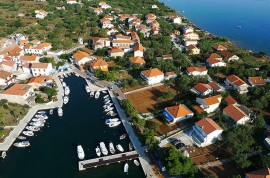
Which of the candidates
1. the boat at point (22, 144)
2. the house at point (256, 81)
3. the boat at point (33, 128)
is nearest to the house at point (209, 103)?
the house at point (256, 81)

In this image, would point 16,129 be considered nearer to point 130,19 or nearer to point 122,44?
point 122,44

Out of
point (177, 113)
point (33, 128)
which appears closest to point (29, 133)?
point (33, 128)

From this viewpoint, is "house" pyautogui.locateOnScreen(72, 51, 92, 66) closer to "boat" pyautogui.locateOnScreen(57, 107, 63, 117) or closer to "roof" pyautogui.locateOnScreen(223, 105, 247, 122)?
"boat" pyautogui.locateOnScreen(57, 107, 63, 117)

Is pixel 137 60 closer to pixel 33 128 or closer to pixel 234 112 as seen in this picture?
pixel 234 112

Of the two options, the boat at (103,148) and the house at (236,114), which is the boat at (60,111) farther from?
the house at (236,114)

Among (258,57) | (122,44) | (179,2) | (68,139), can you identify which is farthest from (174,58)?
(179,2)
